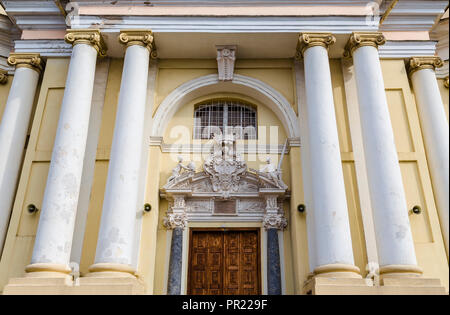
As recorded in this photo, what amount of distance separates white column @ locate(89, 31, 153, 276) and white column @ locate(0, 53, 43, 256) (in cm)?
302

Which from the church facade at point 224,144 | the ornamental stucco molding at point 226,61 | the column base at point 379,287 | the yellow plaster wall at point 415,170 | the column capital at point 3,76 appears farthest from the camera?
the column capital at point 3,76

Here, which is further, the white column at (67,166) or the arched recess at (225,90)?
the arched recess at (225,90)

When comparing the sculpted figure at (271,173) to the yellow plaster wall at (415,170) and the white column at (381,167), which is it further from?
the yellow plaster wall at (415,170)

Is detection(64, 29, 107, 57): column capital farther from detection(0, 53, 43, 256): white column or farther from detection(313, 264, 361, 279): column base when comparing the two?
detection(313, 264, 361, 279): column base

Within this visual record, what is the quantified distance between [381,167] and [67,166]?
23.0 feet

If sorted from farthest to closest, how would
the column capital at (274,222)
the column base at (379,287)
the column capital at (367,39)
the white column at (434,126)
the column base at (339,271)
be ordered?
the column capital at (367,39), the column capital at (274,222), the white column at (434,126), the column base at (339,271), the column base at (379,287)

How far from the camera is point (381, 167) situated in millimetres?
9359

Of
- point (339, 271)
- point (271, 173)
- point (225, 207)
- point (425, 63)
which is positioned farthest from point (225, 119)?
point (425, 63)

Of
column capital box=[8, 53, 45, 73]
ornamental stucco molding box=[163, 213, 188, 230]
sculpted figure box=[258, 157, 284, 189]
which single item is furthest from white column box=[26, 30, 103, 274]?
sculpted figure box=[258, 157, 284, 189]

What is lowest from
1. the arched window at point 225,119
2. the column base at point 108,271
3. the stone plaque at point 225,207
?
the column base at point 108,271

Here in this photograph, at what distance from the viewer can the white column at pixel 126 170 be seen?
8.61 metres

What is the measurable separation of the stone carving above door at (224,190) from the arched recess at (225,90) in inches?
50.8

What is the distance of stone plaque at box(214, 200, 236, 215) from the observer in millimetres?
10891

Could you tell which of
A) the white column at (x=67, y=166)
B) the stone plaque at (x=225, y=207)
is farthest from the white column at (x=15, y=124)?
the stone plaque at (x=225, y=207)
